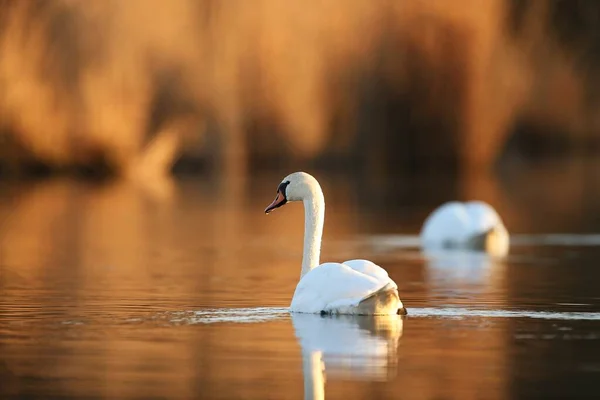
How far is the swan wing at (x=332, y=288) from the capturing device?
31.6ft

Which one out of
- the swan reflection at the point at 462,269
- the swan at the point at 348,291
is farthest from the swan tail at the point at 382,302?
the swan reflection at the point at 462,269

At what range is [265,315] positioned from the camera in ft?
33.9

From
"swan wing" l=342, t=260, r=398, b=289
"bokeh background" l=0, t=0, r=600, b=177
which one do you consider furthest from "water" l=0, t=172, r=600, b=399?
"bokeh background" l=0, t=0, r=600, b=177

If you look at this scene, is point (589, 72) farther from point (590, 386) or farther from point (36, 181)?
point (590, 386)

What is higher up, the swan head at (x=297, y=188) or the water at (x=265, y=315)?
the swan head at (x=297, y=188)

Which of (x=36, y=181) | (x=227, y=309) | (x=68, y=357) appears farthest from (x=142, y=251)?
(x=36, y=181)

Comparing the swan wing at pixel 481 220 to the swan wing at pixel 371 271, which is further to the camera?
the swan wing at pixel 481 220

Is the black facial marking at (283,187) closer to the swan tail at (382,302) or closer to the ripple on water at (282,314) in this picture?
the ripple on water at (282,314)

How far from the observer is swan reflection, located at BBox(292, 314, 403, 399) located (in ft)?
25.2

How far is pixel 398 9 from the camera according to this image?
29203 mm

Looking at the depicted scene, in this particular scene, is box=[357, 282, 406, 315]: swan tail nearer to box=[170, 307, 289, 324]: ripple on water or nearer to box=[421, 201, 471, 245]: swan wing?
box=[170, 307, 289, 324]: ripple on water

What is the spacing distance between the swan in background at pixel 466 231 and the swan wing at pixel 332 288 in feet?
22.6

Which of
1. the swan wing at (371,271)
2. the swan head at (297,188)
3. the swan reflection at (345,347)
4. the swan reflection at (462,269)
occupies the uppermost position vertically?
the swan head at (297,188)

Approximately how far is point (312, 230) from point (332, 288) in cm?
143
